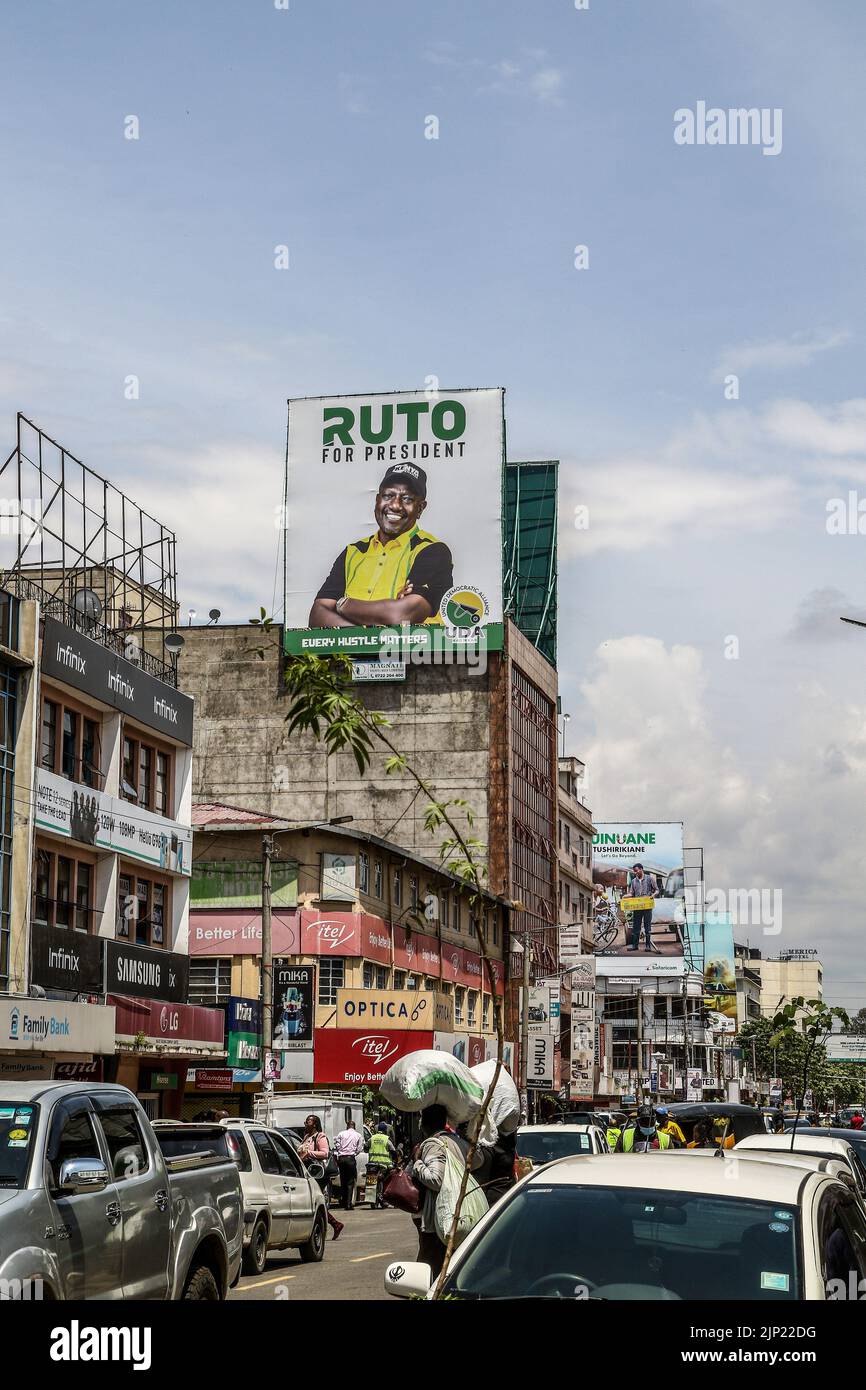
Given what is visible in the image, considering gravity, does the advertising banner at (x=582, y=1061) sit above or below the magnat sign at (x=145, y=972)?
below

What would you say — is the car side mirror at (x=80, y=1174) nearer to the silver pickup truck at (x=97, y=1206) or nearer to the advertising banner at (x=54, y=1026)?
the silver pickup truck at (x=97, y=1206)

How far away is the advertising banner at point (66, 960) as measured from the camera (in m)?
36.7

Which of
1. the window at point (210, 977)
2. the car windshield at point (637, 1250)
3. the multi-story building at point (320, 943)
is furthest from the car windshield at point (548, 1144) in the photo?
the window at point (210, 977)

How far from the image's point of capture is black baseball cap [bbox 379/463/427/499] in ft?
266

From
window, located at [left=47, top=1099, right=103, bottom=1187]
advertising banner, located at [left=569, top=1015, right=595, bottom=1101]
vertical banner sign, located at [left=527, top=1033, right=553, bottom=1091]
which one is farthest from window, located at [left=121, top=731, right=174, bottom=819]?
advertising banner, located at [left=569, top=1015, right=595, bottom=1101]

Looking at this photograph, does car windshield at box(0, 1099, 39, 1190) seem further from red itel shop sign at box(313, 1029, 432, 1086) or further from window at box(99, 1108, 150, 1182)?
red itel shop sign at box(313, 1029, 432, 1086)

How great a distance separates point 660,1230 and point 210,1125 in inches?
511

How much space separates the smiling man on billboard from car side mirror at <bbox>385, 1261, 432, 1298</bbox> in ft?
238

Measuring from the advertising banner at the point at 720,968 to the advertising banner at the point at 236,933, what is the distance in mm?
95797

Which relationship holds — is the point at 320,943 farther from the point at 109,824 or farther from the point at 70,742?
the point at 70,742

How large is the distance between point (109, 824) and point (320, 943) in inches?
677

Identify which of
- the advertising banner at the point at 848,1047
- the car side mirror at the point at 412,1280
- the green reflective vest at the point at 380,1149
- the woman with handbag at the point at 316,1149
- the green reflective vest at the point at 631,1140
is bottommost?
the advertising banner at the point at 848,1047

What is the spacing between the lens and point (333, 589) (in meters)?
81.6
